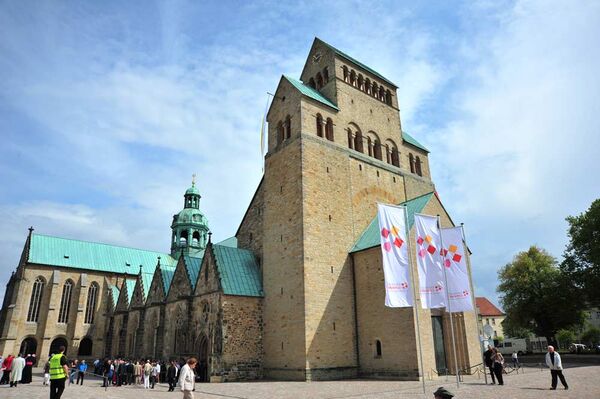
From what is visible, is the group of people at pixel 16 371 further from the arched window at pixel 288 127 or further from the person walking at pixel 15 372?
the arched window at pixel 288 127

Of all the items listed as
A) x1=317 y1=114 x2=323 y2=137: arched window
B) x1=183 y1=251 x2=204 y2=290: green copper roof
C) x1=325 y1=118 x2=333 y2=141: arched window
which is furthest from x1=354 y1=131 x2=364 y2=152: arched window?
x1=183 y1=251 x2=204 y2=290: green copper roof

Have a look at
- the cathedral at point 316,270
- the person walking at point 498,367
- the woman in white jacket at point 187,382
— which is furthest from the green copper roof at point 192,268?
the woman in white jacket at point 187,382

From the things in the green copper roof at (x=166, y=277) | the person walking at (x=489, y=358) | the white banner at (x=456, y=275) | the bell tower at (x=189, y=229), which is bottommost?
the person walking at (x=489, y=358)

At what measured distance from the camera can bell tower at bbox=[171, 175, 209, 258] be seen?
57.9 m

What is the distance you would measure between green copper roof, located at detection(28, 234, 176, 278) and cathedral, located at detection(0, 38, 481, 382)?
63.4ft

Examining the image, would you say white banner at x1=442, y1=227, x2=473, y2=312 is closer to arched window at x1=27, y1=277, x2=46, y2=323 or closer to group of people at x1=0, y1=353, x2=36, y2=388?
group of people at x1=0, y1=353, x2=36, y2=388

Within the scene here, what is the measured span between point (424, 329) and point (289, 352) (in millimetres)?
8547

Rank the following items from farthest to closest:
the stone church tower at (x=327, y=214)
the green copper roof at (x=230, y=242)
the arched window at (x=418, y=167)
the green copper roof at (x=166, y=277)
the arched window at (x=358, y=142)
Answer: the green copper roof at (x=230, y=242)
the arched window at (x=418, y=167)
the green copper roof at (x=166, y=277)
the arched window at (x=358, y=142)
the stone church tower at (x=327, y=214)

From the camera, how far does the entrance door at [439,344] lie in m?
24.7

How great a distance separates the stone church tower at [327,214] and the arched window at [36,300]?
3485cm

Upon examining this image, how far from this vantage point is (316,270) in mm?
26609

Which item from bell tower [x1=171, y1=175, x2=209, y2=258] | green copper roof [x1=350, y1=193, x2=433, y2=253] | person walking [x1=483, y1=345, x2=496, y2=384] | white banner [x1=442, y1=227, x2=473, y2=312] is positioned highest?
bell tower [x1=171, y1=175, x2=209, y2=258]

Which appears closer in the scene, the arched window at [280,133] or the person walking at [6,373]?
the person walking at [6,373]

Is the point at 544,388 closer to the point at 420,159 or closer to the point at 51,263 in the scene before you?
the point at 420,159
